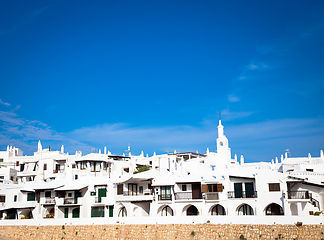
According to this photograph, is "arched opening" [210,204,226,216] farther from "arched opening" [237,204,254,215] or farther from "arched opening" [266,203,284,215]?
"arched opening" [266,203,284,215]

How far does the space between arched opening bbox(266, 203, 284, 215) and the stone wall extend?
9.21m

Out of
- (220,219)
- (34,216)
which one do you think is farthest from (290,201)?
(34,216)

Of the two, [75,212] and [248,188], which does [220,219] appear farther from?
[75,212]

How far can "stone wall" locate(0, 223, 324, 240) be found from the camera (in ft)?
125

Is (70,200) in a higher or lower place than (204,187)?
lower

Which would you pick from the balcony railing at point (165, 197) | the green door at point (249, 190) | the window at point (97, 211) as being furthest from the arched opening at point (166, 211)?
the green door at point (249, 190)

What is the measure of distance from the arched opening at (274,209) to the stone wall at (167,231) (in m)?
9.21

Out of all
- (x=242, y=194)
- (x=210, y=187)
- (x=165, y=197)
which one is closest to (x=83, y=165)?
(x=165, y=197)

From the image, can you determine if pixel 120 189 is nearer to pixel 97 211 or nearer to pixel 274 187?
pixel 97 211

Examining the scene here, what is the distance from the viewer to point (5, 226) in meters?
55.0

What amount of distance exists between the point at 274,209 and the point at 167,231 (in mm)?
14582

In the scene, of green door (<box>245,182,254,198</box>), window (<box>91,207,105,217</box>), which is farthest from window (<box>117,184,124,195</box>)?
green door (<box>245,182,254,198</box>)

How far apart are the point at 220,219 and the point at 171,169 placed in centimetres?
3428

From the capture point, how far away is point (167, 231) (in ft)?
145
